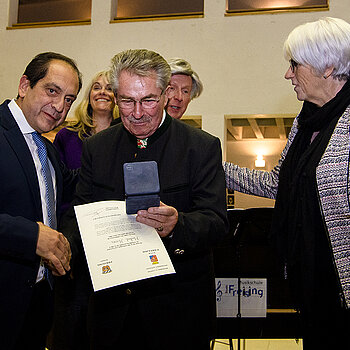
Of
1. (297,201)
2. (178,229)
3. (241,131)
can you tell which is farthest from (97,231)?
(241,131)

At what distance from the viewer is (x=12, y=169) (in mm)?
1681

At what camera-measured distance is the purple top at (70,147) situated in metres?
2.52

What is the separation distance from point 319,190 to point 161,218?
2.51 feet

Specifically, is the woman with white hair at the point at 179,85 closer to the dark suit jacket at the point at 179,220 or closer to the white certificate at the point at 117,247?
the dark suit jacket at the point at 179,220

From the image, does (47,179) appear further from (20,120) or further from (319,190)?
(319,190)

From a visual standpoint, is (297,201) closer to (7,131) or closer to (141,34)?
(7,131)

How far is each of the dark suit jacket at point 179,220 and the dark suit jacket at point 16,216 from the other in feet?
0.64

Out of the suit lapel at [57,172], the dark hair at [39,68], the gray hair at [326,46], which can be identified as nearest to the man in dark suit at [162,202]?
the suit lapel at [57,172]

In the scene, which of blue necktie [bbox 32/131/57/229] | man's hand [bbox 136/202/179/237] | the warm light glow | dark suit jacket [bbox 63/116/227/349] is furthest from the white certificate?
the warm light glow

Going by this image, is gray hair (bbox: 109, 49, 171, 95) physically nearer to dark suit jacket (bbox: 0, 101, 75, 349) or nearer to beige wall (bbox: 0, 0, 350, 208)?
dark suit jacket (bbox: 0, 101, 75, 349)

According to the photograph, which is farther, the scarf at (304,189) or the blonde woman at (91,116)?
the blonde woman at (91,116)

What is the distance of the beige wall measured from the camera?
748cm

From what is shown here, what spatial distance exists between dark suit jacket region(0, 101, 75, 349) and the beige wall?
6094 mm

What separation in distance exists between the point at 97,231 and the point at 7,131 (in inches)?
24.8
